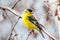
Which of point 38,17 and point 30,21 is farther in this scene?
point 30,21

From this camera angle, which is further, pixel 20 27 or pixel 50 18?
pixel 20 27

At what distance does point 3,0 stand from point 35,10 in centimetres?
78

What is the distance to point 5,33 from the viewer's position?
17.2 feet

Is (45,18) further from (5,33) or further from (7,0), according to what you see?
(5,33)

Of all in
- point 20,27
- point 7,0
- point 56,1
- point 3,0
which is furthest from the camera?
point 20,27

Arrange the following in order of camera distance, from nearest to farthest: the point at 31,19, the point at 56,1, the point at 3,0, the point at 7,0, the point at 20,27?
the point at 56,1, the point at 31,19, the point at 7,0, the point at 3,0, the point at 20,27

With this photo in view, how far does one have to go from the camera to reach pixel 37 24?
349cm

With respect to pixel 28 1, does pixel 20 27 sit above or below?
below

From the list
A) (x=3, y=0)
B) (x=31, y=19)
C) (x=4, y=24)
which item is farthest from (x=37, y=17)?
(x=4, y=24)

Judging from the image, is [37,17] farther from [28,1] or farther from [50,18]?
[28,1]

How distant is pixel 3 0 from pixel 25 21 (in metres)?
0.99

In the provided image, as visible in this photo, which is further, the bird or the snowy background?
the bird

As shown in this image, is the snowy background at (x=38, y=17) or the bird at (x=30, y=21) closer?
the snowy background at (x=38, y=17)

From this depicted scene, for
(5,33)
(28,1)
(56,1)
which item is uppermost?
(56,1)
